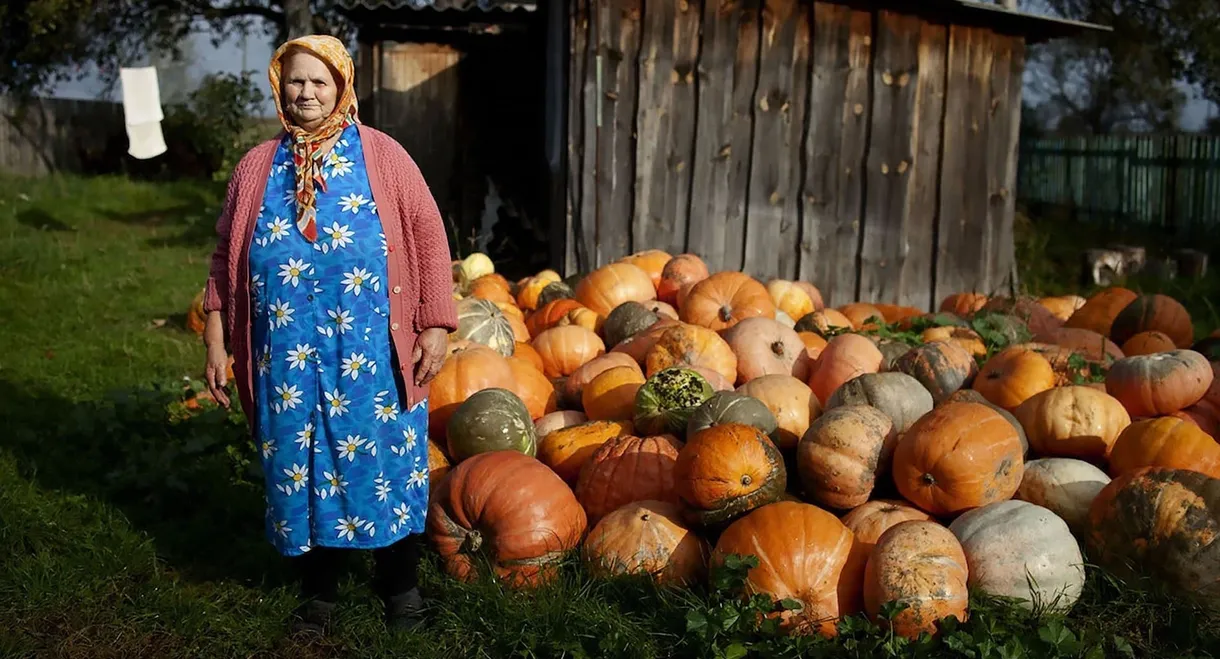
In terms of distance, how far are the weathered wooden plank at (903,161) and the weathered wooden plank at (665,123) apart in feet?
4.64

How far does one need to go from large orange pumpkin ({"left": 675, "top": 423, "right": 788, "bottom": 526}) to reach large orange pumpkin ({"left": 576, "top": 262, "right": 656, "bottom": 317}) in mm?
2641

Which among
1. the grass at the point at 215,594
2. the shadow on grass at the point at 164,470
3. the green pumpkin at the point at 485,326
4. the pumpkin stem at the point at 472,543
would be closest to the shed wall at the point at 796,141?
the green pumpkin at the point at 485,326

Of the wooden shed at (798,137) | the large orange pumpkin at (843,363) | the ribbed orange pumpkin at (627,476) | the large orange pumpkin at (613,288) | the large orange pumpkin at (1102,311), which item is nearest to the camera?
the ribbed orange pumpkin at (627,476)

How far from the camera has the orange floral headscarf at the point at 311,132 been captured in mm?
2939

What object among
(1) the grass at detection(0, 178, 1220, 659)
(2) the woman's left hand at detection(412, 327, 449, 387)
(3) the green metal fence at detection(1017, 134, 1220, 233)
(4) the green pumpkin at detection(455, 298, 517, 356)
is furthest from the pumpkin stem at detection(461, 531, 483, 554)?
(3) the green metal fence at detection(1017, 134, 1220, 233)

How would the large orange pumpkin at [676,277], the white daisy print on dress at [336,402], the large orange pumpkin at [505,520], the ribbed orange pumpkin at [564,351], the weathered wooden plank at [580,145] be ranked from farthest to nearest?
the weathered wooden plank at [580,145] < the large orange pumpkin at [676,277] < the ribbed orange pumpkin at [564,351] < the large orange pumpkin at [505,520] < the white daisy print on dress at [336,402]

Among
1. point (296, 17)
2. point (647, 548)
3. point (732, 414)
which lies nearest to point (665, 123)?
point (732, 414)

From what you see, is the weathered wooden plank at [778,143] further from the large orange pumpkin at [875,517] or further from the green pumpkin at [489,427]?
the large orange pumpkin at [875,517]

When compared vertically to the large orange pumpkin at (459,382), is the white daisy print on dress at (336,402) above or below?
above

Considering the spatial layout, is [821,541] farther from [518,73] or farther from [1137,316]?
[518,73]

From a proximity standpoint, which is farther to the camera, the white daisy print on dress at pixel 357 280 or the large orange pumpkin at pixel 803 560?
the large orange pumpkin at pixel 803 560

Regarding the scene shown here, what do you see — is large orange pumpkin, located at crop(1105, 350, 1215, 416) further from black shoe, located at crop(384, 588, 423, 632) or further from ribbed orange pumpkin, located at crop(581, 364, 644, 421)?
black shoe, located at crop(384, 588, 423, 632)

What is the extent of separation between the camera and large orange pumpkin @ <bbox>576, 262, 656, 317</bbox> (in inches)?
247

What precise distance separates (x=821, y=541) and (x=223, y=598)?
2.06 m
